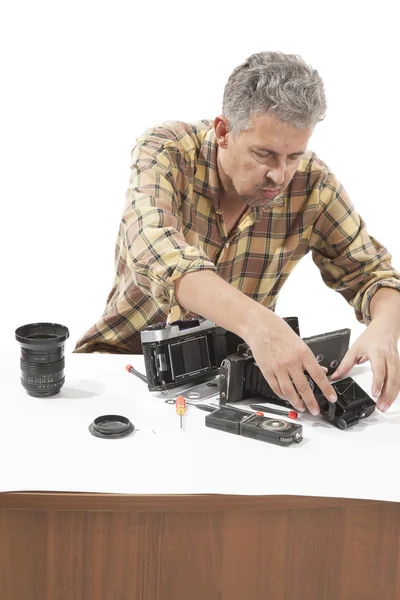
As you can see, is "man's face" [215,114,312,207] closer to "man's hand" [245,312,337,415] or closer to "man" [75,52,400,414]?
"man" [75,52,400,414]

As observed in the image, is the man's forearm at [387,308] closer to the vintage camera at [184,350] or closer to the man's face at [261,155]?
the vintage camera at [184,350]

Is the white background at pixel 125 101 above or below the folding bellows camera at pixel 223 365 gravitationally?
above

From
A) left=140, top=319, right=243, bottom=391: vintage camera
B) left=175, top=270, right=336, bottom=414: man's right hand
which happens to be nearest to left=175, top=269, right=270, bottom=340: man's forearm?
left=175, top=270, right=336, bottom=414: man's right hand

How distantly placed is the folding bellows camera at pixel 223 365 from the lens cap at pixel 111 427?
149 millimetres

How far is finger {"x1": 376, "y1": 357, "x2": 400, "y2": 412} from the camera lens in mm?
1595

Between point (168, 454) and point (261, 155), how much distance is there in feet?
2.46

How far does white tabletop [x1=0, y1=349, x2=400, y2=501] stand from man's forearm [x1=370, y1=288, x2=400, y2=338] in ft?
0.75

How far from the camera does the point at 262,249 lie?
206 centimetres

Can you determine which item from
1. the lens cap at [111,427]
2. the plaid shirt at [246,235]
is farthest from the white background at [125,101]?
the lens cap at [111,427]

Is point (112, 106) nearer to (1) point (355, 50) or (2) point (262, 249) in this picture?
(1) point (355, 50)

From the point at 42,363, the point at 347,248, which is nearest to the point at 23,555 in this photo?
the point at 42,363

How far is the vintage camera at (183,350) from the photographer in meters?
1.59

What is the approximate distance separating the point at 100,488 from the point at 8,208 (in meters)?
2.58

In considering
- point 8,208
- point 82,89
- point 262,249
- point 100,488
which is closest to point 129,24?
point 82,89
